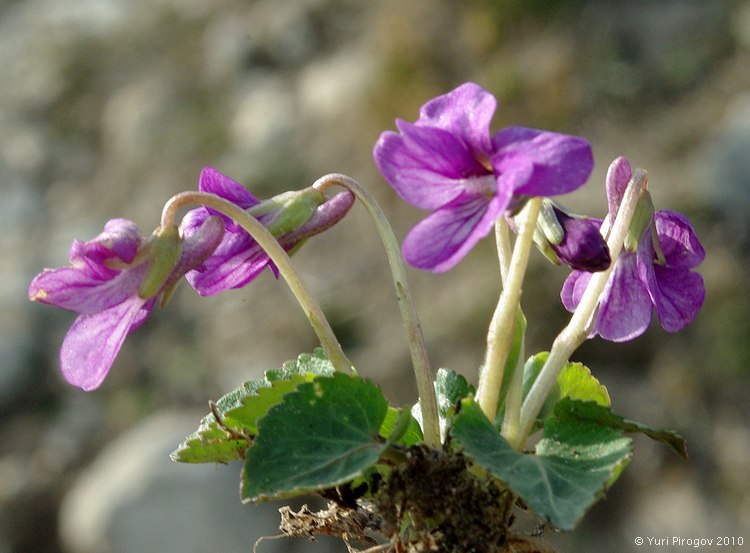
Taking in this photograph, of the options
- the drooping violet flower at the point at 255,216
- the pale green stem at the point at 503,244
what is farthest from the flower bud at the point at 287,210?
the pale green stem at the point at 503,244

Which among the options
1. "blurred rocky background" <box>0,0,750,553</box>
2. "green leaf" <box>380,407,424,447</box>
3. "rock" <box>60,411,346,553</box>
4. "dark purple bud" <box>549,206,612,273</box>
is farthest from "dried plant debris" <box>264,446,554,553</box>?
"rock" <box>60,411,346,553</box>

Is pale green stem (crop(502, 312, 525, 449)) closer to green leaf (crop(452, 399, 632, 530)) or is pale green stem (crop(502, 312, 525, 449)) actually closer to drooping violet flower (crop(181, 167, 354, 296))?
green leaf (crop(452, 399, 632, 530))

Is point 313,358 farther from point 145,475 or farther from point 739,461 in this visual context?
point 145,475

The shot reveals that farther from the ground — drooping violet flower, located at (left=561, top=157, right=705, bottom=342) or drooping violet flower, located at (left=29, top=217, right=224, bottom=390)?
drooping violet flower, located at (left=29, top=217, right=224, bottom=390)

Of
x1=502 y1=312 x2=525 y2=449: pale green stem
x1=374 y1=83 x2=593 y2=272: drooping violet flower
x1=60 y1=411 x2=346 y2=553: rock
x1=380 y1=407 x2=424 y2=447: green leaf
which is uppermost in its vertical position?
x1=374 y1=83 x2=593 y2=272: drooping violet flower

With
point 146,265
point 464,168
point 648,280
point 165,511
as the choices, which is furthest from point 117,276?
point 165,511

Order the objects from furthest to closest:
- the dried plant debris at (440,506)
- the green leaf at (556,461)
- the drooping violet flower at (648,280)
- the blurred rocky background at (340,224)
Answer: the blurred rocky background at (340,224) < the drooping violet flower at (648,280) < the dried plant debris at (440,506) < the green leaf at (556,461)

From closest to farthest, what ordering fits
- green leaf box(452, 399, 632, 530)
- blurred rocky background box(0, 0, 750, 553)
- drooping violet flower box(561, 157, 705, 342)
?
green leaf box(452, 399, 632, 530) → drooping violet flower box(561, 157, 705, 342) → blurred rocky background box(0, 0, 750, 553)

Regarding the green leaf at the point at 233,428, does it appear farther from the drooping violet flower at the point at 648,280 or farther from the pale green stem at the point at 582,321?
the drooping violet flower at the point at 648,280
